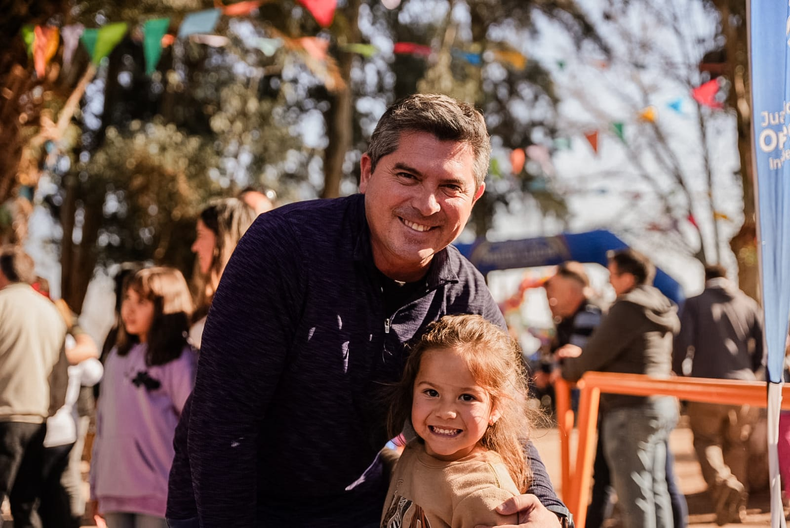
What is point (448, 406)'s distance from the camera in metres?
2.04

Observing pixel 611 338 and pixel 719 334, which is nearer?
pixel 611 338

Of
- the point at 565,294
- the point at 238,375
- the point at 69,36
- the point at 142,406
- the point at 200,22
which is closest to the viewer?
the point at 238,375

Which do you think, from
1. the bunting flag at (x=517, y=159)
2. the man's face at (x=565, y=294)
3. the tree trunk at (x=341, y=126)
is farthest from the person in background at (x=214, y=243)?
the bunting flag at (x=517, y=159)

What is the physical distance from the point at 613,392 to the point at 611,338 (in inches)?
34.1

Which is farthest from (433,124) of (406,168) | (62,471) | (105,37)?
(105,37)

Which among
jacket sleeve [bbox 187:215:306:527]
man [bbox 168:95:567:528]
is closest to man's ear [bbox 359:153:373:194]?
man [bbox 168:95:567:528]

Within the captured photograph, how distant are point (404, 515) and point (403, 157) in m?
0.85

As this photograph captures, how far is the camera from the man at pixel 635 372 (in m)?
4.19

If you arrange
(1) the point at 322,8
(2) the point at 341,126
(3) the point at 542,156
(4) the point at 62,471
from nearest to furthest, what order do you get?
(4) the point at 62,471, (1) the point at 322,8, (2) the point at 341,126, (3) the point at 542,156

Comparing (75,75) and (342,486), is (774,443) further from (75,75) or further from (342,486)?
(75,75)

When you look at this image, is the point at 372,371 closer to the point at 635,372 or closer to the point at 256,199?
the point at 256,199

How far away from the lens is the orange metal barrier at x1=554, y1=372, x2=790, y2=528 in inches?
122

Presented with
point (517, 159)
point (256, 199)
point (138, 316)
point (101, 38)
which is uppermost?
point (517, 159)

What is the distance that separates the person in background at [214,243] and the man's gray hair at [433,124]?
1.76 m
